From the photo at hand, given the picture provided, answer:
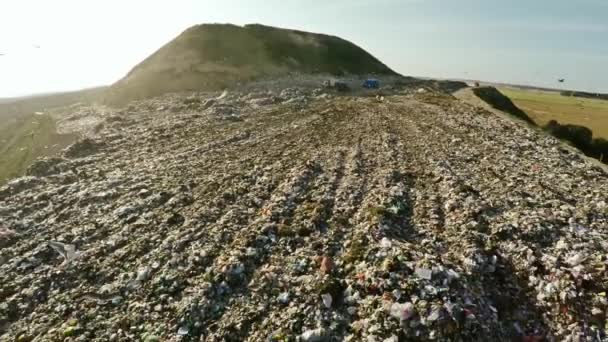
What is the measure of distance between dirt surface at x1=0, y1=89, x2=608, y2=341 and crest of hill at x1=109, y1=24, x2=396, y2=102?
1425 inches

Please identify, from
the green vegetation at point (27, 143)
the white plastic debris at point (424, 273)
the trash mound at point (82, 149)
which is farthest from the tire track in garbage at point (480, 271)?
the green vegetation at point (27, 143)

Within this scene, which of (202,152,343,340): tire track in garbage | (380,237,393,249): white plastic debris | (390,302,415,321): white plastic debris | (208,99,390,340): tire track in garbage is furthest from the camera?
(380,237,393,249): white plastic debris

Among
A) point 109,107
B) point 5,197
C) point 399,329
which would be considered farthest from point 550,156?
point 109,107

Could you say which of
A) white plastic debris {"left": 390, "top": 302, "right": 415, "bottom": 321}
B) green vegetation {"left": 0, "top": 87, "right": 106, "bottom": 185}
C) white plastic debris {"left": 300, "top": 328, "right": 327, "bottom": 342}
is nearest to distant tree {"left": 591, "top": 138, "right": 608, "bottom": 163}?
white plastic debris {"left": 390, "top": 302, "right": 415, "bottom": 321}

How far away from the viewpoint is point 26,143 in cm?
3453

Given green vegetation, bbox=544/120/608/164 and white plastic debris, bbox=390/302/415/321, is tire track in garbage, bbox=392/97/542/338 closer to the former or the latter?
white plastic debris, bbox=390/302/415/321

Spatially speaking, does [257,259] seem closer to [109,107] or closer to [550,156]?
[550,156]

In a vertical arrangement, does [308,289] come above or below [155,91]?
below

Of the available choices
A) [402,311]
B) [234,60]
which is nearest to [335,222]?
[402,311]

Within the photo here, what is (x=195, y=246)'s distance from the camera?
13.9 m

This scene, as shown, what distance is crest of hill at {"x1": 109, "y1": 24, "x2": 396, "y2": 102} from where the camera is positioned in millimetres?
60000

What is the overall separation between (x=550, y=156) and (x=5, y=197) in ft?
92.9

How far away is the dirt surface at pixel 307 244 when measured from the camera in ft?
34.0

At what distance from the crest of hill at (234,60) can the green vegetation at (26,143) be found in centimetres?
1064
